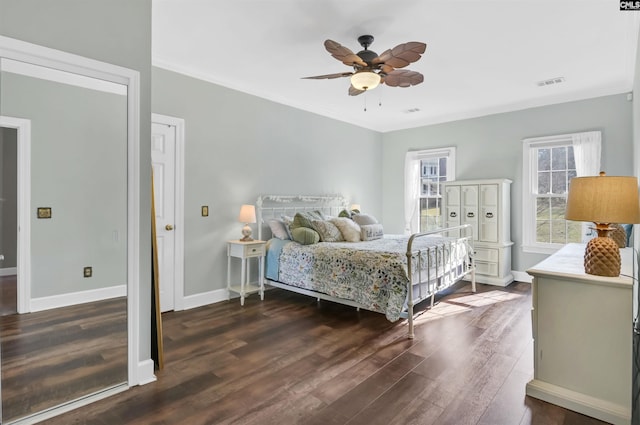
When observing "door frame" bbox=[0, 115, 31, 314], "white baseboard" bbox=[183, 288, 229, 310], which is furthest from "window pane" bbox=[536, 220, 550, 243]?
"door frame" bbox=[0, 115, 31, 314]

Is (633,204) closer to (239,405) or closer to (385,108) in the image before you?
(239,405)

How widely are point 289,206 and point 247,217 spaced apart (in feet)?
3.20

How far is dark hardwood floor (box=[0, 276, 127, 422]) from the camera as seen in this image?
2086 mm

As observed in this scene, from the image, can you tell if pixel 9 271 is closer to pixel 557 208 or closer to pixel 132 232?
pixel 132 232

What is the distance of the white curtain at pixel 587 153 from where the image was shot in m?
4.48

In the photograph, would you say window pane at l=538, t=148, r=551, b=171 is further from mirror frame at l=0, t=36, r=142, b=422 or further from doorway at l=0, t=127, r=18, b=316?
doorway at l=0, t=127, r=18, b=316

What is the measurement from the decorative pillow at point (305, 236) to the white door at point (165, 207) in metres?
1.42

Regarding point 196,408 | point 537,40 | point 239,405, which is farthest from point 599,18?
point 196,408

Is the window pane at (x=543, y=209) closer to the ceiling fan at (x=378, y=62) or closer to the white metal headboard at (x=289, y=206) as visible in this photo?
the white metal headboard at (x=289, y=206)

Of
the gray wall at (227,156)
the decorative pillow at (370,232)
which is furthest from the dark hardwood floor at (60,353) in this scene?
the decorative pillow at (370,232)

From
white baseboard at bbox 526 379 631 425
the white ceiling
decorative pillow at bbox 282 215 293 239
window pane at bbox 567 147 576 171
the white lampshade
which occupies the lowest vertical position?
white baseboard at bbox 526 379 631 425

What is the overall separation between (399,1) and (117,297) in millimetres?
2993

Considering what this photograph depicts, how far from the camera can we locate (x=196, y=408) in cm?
203

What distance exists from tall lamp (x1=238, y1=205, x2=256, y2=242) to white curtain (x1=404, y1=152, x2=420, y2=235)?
335 cm
